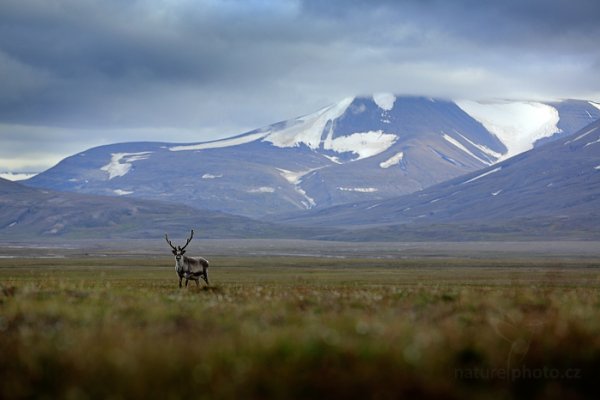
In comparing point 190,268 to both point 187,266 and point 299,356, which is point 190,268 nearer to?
point 187,266

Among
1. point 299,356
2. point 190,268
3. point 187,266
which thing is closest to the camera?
point 299,356

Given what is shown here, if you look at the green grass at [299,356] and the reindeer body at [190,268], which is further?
the reindeer body at [190,268]

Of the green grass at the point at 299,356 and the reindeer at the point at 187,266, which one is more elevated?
the reindeer at the point at 187,266

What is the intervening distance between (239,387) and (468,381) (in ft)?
10.3

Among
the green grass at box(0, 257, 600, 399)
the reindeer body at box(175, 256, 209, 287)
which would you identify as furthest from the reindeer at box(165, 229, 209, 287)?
the green grass at box(0, 257, 600, 399)

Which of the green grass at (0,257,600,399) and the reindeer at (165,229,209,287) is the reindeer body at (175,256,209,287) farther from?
the green grass at (0,257,600,399)

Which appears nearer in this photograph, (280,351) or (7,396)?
(7,396)

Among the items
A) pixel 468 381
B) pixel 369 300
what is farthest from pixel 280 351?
pixel 369 300

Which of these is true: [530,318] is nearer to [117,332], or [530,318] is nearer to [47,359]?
[117,332]

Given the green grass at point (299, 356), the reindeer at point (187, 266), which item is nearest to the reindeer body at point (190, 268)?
the reindeer at point (187, 266)

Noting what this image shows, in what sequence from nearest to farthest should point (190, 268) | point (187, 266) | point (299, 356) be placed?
point (299, 356) < point (187, 266) < point (190, 268)

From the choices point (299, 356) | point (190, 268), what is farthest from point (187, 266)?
point (299, 356)

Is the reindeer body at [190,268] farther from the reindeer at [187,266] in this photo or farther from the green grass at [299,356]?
the green grass at [299,356]

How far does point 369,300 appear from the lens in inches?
898
